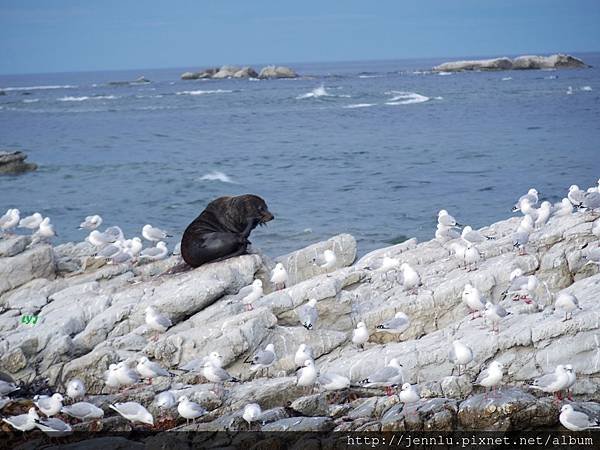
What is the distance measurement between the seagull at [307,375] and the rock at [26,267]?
7.10 m

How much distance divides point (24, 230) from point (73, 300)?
11.3 metres

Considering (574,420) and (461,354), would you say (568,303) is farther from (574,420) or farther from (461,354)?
(574,420)

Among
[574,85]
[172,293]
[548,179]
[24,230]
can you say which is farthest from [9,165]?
[574,85]

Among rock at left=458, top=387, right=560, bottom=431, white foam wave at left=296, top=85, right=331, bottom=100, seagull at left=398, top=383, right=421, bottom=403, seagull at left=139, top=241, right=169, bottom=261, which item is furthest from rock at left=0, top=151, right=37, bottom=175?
white foam wave at left=296, top=85, right=331, bottom=100

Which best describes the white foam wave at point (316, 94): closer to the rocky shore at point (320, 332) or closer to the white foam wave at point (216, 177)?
the white foam wave at point (216, 177)

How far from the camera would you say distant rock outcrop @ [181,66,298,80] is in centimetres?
12381

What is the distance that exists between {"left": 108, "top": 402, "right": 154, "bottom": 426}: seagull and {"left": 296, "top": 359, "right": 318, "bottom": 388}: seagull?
5.85ft

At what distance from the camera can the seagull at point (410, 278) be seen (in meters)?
13.9

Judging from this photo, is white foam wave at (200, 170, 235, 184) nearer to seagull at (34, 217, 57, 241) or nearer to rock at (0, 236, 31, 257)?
seagull at (34, 217, 57, 241)

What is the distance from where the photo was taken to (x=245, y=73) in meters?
126

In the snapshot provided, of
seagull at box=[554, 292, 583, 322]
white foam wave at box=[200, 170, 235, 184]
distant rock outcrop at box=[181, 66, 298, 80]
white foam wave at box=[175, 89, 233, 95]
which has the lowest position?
white foam wave at box=[200, 170, 235, 184]

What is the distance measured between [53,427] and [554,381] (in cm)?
553

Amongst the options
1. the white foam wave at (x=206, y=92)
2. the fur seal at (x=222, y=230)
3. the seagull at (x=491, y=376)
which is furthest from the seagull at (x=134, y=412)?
the white foam wave at (x=206, y=92)

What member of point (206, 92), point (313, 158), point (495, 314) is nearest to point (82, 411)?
point (495, 314)
